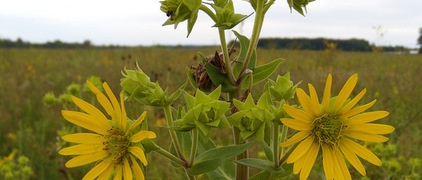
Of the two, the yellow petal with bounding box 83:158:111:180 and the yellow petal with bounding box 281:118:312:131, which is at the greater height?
the yellow petal with bounding box 281:118:312:131

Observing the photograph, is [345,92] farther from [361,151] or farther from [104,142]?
[104,142]

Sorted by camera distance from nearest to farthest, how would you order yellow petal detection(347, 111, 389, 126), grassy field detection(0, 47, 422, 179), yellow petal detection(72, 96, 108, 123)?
yellow petal detection(347, 111, 389, 126) < yellow petal detection(72, 96, 108, 123) < grassy field detection(0, 47, 422, 179)

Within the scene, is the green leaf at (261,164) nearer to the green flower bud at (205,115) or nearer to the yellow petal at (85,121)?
the green flower bud at (205,115)

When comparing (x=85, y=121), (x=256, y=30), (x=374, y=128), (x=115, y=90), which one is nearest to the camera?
(x=374, y=128)

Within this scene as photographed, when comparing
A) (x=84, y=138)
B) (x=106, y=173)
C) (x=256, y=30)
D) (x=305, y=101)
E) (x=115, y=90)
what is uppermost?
A: (x=256, y=30)

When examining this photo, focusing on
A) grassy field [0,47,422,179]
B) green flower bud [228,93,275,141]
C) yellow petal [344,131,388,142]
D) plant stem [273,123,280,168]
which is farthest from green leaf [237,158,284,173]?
grassy field [0,47,422,179]

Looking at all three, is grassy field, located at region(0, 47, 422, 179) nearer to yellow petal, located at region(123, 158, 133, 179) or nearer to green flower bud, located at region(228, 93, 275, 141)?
yellow petal, located at region(123, 158, 133, 179)

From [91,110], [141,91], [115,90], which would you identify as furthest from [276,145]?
[115,90]
